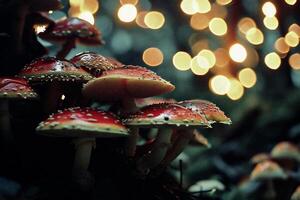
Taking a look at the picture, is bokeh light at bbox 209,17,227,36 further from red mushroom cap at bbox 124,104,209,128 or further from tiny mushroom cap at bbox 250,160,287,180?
red mushroom cap at bbox 124,104,209,128

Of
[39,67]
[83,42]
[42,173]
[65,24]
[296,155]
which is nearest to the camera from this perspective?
[39,67]

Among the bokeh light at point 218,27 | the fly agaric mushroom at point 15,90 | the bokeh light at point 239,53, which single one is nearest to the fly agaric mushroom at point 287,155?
the fly agaric mushroom at point 15,90

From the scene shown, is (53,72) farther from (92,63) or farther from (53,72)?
(92,63)

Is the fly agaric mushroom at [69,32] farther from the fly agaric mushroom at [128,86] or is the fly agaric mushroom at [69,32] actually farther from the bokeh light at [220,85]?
the bokeh light at [220,85]

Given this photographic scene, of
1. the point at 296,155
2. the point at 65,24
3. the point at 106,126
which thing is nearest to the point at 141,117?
the point at 106,126

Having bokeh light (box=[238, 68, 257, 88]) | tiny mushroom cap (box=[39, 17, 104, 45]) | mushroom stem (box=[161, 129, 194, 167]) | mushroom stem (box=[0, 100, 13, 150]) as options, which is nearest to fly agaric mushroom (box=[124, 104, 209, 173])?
mushroom stem (box=[161, 129, 194, 167])

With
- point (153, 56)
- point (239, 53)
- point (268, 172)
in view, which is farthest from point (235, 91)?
point (268, 172)

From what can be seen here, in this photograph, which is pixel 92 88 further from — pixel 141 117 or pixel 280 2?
pixel 280 2
